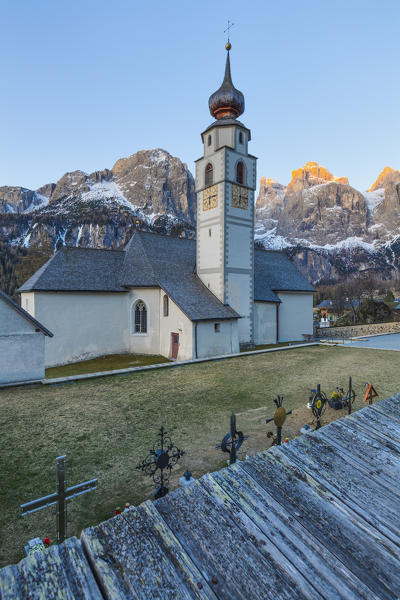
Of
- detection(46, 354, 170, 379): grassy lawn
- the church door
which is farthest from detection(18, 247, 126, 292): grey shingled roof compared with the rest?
the church door

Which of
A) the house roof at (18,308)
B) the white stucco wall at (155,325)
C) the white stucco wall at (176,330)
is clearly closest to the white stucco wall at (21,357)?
the house roof at (18,308)

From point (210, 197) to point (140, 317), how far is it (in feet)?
37.3

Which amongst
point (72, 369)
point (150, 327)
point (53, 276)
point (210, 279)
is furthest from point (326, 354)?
point (53, 276)

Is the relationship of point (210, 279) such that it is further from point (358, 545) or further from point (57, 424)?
point (358, 545)

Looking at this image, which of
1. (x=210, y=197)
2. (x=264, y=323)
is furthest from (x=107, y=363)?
(x=210, y=197)

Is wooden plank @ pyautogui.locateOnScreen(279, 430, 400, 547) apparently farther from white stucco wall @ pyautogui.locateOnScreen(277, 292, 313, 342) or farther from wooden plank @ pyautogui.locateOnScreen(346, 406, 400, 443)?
white stucco wall @ pyautogui.locateOnScreen(277, 292, 313, 342)

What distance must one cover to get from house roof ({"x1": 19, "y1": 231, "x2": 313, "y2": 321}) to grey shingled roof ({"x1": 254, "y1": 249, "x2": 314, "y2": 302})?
816 millimetres

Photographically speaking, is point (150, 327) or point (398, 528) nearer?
point (398, 528)

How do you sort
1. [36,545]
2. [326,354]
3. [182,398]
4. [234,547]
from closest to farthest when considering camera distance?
[234,547] < [36,545] < [182,398] < [326,354]

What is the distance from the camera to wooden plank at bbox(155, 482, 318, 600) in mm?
1645

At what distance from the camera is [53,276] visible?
2312cm

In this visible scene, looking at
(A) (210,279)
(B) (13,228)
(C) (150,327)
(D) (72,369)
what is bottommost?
(D) (72,369)

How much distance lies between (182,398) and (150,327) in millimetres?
12494

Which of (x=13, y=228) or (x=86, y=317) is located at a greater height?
(x=13, y=228)
